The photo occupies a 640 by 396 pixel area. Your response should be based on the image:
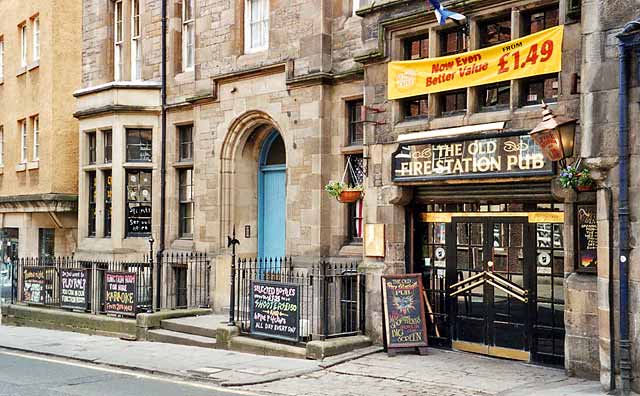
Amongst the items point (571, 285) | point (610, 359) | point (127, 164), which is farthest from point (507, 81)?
point (127, 164)

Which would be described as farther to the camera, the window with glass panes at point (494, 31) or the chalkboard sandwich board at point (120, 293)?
the chalkboard sandwich board at point (120, 293)

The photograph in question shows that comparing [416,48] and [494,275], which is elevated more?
[416,48]

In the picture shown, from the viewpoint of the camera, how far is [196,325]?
16156 mm

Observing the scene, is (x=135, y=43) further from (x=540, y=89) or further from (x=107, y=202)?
(x=540, y=89)

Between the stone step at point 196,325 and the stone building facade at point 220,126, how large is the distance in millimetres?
961

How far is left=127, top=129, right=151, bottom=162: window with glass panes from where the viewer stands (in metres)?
20.6

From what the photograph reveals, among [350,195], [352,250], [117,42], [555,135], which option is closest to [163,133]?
[117,42]

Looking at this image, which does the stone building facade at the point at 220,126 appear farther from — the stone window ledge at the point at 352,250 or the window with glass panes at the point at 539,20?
the window with glass panes at the point at 539,20

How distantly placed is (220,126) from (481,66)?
25.9ft

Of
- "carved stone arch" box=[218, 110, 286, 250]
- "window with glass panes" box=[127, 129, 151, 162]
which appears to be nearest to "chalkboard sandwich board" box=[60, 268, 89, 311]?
"window with glass panes" box=[127, 129, 151, 162]

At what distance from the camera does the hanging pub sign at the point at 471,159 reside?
11.4 meters

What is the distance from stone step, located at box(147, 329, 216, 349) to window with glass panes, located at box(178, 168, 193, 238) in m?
3.78

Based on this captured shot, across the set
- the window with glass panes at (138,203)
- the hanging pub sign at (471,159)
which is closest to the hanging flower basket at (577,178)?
the hanging pub sign at (471,159)

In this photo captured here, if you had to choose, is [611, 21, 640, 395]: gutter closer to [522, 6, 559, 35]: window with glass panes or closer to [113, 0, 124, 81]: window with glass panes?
[522, 6, 559, 35]: window with glass panes
